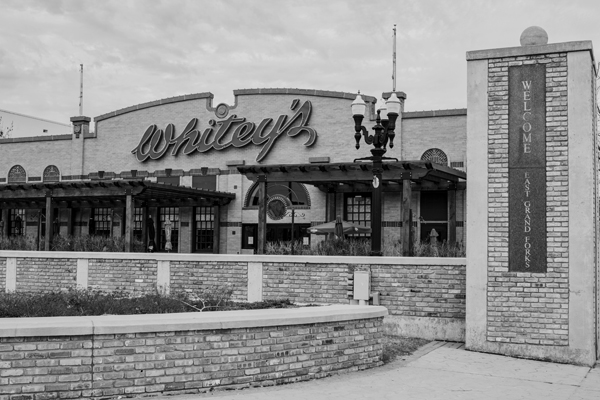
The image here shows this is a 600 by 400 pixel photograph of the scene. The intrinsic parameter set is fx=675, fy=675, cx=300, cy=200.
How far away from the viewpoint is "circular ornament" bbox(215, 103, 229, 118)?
98.5 feet

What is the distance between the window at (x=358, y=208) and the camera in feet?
89.7

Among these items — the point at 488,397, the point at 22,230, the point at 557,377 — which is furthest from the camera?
the point at 22,230

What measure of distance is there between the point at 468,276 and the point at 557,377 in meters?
2.55

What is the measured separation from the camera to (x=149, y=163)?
104 ft

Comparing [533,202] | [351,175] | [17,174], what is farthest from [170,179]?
[533,202]

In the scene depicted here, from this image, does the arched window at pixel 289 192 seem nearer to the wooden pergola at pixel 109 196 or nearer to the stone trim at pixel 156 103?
the wooden pergola at pixel 109 196

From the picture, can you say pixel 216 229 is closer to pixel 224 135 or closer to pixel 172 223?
pixel 172 223

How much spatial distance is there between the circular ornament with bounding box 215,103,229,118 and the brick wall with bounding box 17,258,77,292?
43.1ft

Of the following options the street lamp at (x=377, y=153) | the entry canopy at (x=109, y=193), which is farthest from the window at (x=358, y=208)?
the street lamp at (x=377, y=153)

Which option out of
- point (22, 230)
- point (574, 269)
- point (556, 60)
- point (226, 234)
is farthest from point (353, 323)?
point (22, 230)

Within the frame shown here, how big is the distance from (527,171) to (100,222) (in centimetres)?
2508

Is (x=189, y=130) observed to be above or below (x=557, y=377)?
above

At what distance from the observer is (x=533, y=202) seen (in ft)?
40.9

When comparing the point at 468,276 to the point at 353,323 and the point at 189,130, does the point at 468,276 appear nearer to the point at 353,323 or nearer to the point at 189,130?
the point at 353,323
